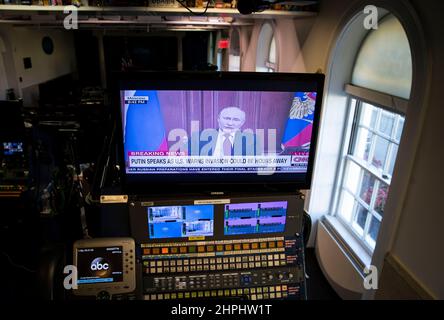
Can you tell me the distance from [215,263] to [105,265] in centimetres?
41

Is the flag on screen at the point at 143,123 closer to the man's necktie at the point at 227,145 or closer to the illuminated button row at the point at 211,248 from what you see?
the man's necktie at the point at 227,145

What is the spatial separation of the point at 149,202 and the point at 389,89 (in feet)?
6.49

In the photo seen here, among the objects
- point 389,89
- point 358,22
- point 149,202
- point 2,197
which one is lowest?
point 2,197

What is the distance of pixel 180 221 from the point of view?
4.21 feet

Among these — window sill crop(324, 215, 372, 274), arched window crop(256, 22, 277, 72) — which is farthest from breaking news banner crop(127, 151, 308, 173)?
arched window crop(256, 22, 277, 72)

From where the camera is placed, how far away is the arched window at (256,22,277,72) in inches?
203

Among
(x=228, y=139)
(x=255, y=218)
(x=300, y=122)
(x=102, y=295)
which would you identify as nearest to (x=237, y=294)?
(x=255, y=218)

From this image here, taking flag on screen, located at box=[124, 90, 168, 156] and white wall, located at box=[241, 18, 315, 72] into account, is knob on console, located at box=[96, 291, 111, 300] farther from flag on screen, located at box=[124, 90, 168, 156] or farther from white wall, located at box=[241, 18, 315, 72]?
white wall, located at box=[241, 18, 315, 72]

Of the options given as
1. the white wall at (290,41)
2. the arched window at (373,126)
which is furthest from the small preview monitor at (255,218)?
the white wall at (290,41)

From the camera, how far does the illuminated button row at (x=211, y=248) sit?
A: 1.28 meters

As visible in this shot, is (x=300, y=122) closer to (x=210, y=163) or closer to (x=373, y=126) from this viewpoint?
(x=210, y=163)

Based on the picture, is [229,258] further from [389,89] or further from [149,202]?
[389,89]
